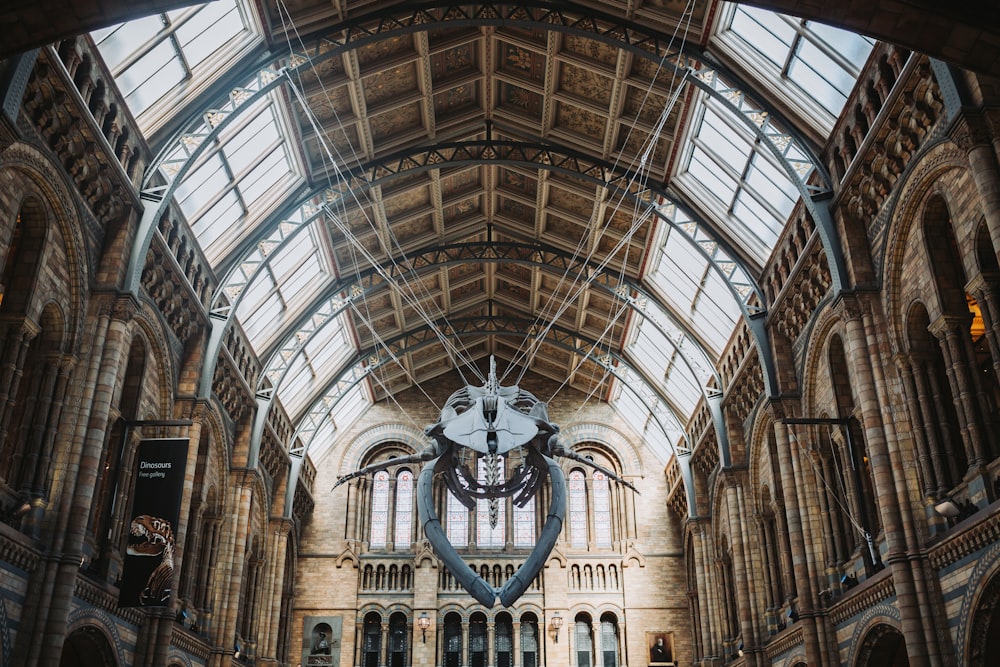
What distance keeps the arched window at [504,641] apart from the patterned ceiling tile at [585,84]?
21.0 m

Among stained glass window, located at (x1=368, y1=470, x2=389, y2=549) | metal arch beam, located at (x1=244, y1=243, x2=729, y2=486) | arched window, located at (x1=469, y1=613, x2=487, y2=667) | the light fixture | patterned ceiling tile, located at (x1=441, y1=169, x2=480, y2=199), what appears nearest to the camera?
the light fixture

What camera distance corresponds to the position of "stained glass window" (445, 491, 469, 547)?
1447 inches

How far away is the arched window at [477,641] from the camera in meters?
34.5

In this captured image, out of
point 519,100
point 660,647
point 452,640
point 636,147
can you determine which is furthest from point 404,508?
point 636,147

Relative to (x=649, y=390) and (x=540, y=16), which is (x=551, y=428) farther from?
(x=649, y=390)

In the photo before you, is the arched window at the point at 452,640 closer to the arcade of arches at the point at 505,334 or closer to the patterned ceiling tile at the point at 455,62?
the arcade of arches at the point at 505,334

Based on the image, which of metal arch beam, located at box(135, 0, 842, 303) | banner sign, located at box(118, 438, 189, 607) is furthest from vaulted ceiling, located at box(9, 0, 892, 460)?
banner sign, located at box(118, 438, 189, 607)

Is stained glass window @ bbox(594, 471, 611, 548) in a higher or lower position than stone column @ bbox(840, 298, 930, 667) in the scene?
higher

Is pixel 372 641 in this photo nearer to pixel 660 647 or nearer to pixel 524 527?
pixel 524 527

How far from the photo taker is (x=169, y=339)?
2200 centimetres

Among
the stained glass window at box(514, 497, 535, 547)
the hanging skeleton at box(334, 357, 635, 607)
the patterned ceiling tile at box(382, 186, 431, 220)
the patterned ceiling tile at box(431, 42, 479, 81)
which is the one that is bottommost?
the hanging skeleton at box(334, 357, 635, 607)

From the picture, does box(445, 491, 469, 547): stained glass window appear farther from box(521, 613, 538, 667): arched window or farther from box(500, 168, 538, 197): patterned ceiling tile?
box(500, 168, 538, 197): patterned ceiling tile

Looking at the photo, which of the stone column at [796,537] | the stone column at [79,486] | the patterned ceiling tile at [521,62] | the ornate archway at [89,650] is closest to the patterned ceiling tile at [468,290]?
the patterned ceiling tile at [521,62]

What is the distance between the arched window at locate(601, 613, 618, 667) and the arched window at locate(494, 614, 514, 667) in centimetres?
358
